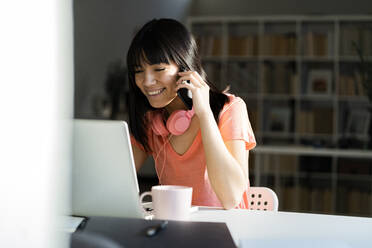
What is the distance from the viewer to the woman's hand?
1375 mm

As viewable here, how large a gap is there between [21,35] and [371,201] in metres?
4.90

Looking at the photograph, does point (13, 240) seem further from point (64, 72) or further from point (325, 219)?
point (325, 219)

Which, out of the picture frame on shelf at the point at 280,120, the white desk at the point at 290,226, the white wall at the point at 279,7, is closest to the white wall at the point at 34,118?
the white desk at the point at 290,226

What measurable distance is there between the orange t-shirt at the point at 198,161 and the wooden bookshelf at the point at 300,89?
352 cm

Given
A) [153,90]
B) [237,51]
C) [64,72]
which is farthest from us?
[237,51]

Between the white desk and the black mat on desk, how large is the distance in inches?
2.8

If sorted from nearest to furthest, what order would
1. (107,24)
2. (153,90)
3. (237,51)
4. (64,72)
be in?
(64,72) → (153,90) → (237,51) → (107,24)

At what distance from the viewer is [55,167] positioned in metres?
0.29

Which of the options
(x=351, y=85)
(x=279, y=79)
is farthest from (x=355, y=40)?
(x=279, y=79)

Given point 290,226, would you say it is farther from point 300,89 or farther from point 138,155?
point 300,89

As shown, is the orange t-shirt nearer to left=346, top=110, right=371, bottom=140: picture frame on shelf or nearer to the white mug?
the white mug

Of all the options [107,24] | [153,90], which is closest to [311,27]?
[107,24]

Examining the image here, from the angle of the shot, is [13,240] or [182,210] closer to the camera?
[13,240]

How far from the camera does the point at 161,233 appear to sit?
2.88 ft
